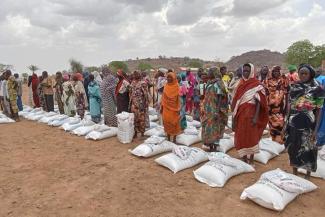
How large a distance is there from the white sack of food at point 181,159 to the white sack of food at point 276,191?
1.25m

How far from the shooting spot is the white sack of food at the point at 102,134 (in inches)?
290

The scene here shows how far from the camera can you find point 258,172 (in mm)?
5121

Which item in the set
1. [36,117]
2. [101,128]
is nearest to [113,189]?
[101,128]

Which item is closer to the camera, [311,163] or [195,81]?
[311,163]

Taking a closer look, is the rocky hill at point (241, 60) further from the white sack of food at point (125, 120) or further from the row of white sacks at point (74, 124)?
the white sack of food at point (125, 120)

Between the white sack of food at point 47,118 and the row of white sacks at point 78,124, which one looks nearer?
the row of white sacks at point 78,124

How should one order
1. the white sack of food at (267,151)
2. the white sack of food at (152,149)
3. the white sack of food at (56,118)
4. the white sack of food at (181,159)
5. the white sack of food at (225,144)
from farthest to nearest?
1. the white sack of food at (56,118)
2. the white sack of food at (225,144)
3. the white sack of food at (152,149)
4. the white sack of food at (267,151)
5. the white sack of food at (181,159)

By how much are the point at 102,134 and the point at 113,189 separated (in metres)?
2.98

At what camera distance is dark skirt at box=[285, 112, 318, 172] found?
175 inches

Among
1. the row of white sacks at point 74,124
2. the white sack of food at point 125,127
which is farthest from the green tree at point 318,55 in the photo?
the white sack of food at point 125,127

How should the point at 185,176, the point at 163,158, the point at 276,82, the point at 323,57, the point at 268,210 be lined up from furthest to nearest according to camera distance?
the point at 323,57 → the point at 276,82 → the point at 163,158 → the point at 185,176 → the point at 268,210

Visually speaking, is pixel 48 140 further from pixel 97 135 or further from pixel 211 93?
pixel 211 93

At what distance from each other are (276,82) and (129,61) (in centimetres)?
6702

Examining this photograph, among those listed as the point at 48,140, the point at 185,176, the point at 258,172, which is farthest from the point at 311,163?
the point at 48,140
